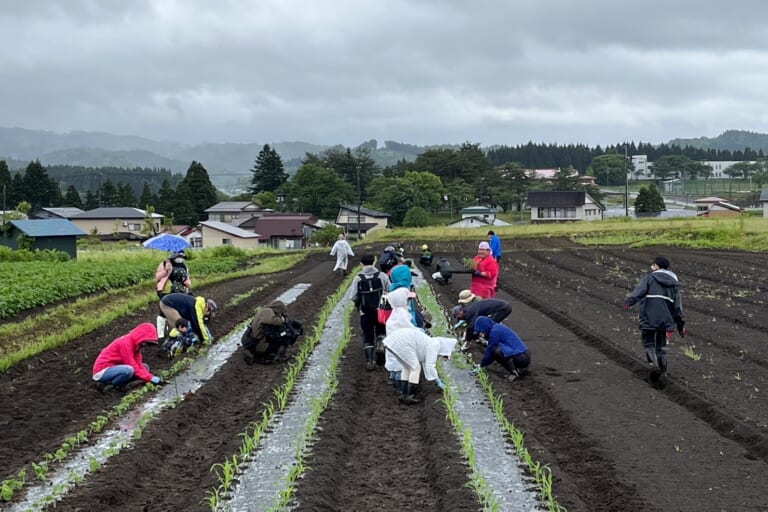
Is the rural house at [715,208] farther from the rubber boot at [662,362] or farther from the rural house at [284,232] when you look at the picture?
the rubber boot at [662,362]

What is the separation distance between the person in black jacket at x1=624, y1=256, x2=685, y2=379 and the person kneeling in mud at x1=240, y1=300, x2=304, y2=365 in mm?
4859

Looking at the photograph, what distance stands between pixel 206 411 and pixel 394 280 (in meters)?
3.29

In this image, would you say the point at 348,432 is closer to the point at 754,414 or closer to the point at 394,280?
the point at 394,280

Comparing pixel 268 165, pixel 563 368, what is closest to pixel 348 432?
pixel 563 368

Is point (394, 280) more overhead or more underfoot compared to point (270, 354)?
more overhead

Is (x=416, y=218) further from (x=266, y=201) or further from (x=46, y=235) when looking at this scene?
(x=46, y=235)

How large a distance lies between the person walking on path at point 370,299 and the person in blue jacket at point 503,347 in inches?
60.3

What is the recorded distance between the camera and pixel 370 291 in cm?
1092

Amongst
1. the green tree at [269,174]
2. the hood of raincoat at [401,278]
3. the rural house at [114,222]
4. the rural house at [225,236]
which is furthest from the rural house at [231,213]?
the hood of raincoat at [401,278]

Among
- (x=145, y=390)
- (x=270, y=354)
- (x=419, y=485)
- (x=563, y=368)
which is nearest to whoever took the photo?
(x=419, y=485)

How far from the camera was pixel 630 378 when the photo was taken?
10008mm

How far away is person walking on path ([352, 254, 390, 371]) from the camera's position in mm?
10930

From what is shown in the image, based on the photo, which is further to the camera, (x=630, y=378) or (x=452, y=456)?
(x=630, y=378)

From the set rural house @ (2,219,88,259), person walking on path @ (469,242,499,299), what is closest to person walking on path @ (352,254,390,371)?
person walking on path @ (469,242,499,299)
